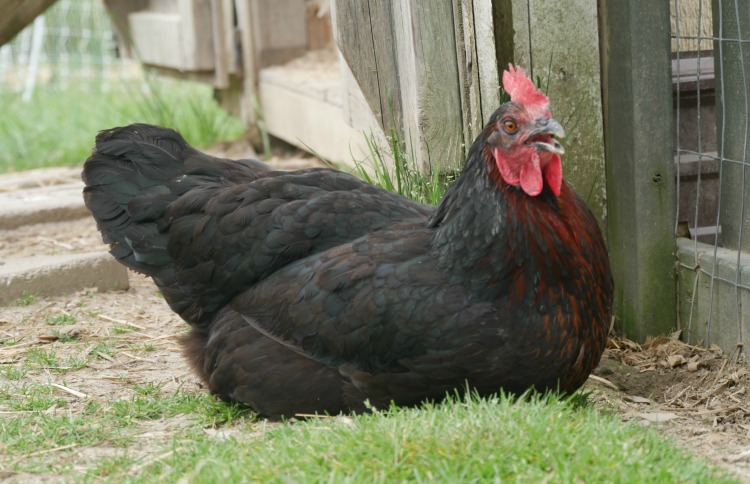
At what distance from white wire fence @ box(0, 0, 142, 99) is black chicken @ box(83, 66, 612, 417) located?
11069 millimetres

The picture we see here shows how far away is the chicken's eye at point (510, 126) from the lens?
10.4ft

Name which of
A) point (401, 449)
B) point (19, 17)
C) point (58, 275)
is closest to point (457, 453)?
point (401, 449)

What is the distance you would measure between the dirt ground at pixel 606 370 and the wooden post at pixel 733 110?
0.56 metres

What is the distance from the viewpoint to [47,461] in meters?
3.19

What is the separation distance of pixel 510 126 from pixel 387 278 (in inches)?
26.7

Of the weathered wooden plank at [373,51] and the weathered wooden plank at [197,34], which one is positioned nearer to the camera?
the weathered wooden plank at [373,51]

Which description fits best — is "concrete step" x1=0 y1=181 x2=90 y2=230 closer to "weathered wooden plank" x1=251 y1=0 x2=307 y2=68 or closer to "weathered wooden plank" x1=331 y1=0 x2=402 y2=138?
"weathered wooden plank" x1=251 y1=0 x2=307 y2=68

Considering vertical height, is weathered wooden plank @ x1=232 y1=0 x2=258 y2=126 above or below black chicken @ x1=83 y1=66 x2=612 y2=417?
above

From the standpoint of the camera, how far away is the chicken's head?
124 inches

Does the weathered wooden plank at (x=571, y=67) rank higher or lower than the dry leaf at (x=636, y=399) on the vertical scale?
higher

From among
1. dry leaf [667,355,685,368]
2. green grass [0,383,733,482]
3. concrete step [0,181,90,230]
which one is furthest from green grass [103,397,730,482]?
concrete step [0,181,90,230]

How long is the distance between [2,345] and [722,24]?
139 inches

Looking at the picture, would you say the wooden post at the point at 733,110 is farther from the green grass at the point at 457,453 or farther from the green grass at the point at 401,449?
the green grass at the point at 457,453

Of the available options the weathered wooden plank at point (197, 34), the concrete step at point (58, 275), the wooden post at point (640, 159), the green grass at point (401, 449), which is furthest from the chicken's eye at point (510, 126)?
the weathered wooden plank at point (197, 34)
